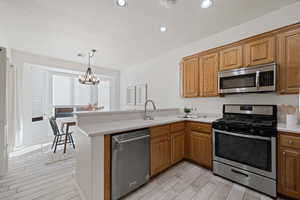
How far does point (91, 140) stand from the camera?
1.44m

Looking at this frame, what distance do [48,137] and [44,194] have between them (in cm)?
327

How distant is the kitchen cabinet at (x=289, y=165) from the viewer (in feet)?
5.24

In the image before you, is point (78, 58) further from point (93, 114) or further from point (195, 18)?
point (195, 18)

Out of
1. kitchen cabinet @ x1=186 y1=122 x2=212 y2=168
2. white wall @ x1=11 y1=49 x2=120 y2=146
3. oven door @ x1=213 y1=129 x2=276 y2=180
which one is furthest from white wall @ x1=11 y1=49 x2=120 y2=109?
oven door @ x1=213 y1=129 x2=276 y2=180

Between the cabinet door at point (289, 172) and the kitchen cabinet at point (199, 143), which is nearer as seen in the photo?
the cabinet door at point (289, 172)

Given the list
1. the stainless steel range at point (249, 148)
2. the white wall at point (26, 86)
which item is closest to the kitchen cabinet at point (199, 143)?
the stainless steel range at point (249, 148)

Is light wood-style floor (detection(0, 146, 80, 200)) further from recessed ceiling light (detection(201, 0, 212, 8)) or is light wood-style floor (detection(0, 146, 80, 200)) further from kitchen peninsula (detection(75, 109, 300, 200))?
recessed ceiling light (detection(201, 0, 212, 8))

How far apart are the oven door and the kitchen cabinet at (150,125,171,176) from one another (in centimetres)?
80

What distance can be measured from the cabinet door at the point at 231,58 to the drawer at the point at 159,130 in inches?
63.0

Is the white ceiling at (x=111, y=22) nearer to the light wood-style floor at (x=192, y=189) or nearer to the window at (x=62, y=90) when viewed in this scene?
the window at (x=62, y=90)

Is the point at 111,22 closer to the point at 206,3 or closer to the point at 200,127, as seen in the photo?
the point at 206,3

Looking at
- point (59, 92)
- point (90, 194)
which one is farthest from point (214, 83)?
point (59, 92)

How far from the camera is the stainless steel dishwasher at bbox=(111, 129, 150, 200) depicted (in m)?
1.63

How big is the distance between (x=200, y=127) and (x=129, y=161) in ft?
4.81
